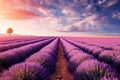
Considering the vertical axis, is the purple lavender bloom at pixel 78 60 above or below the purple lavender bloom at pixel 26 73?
below

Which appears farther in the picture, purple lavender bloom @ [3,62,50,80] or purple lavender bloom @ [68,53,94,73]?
purple lavender bloom @ [68,53,94,73]

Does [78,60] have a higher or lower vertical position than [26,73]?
lower

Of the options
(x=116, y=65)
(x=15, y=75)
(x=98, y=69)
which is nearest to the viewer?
(x=15, y=75)

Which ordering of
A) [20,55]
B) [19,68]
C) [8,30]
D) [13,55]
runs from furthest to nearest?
[8,30]
[20,55]
[13,55]
[19,68]

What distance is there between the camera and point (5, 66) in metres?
8.81

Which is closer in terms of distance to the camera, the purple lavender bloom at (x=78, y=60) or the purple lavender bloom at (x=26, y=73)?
the purple lavender bloom at (x=26, y=73)

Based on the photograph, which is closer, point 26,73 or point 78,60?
point 26,73

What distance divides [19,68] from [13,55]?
5.68 metres

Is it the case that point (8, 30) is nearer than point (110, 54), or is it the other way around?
point (110, 54)

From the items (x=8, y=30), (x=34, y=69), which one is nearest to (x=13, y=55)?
(x=34, y=69)

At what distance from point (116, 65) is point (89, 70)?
2.89m

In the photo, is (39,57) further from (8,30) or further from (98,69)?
(8,30)

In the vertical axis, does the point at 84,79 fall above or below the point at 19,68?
below

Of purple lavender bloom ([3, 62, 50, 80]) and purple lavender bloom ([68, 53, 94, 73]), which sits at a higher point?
purple lavender bloom ([3, 62, 50, 80])
